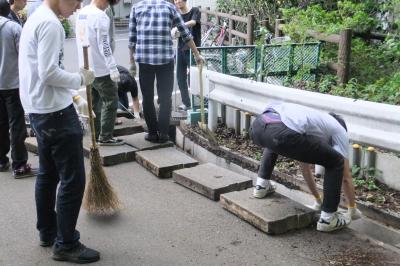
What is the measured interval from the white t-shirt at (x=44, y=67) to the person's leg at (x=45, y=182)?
0.09m

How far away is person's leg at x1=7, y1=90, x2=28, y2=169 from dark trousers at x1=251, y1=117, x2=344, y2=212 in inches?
114

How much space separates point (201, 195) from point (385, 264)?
77.4 inches

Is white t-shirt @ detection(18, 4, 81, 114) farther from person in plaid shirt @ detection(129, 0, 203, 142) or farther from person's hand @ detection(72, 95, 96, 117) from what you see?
person in plaid shirt @ detection(129, 0, 203, 142)

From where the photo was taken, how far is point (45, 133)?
3.65 metres

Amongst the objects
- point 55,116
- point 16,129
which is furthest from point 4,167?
point 55,116

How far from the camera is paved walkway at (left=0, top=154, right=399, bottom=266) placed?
3.91m

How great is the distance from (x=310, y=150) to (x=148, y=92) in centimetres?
297

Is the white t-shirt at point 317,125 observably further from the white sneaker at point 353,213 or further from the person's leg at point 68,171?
the person's leg at point 68,171

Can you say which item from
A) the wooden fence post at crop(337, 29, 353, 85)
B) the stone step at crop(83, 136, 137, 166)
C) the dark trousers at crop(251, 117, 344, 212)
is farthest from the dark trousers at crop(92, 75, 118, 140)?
the wooden fence post at crop(337, 29, 353, 85)

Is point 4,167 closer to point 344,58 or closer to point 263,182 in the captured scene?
point 263,182

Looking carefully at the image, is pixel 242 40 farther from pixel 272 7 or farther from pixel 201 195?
pixel 201 195

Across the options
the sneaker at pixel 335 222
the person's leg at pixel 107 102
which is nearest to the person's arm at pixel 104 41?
the person's leg at pixel 107 102

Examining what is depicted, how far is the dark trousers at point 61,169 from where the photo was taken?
12.0ft

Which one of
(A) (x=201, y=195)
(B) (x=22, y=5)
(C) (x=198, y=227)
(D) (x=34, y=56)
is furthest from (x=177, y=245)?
(B) (x=22, y=5)
